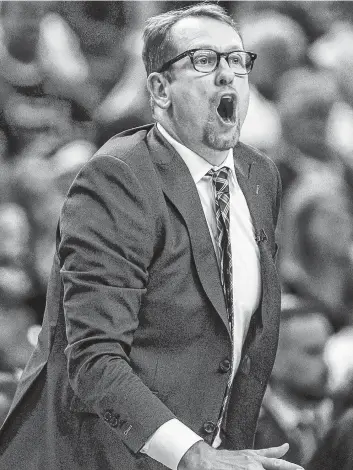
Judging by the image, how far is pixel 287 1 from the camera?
5.08ft

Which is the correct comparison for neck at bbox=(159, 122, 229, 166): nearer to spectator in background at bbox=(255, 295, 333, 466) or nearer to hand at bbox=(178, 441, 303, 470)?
hand at bbox=(178, 441, 303, 470)

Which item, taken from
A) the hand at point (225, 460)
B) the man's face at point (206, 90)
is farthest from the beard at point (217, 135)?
the hand at point (225, 460)

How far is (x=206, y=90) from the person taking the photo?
1031 mm

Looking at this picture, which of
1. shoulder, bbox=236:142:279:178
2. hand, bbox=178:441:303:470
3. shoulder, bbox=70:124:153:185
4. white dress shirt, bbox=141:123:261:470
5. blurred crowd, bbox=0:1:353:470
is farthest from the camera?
blurred crowd, bbox=0:1:353:470

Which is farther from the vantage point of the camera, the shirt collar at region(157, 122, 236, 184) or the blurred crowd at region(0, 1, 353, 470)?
the blurred crowd at region(0, 1, 353, 470)

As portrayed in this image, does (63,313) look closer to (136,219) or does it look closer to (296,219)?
(136,219)

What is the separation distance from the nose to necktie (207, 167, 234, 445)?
111 mm

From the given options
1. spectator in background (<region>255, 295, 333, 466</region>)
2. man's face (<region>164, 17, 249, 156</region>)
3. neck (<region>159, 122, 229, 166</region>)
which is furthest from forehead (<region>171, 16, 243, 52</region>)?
spectator in background (<region>255, 295, 333, 466</region>)

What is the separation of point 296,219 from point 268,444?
419 millimetres

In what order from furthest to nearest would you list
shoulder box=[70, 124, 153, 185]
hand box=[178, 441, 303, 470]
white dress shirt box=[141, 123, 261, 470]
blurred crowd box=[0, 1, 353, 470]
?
blurred crowd box=[0, 1, 353, 470], white dress shirt box=[141, 123, 261, 470], shoulder box=[70, 124, 153, 185], hand box=[178, 441, 303, 470]

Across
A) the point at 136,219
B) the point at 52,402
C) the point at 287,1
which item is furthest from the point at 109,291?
the point at 287,1

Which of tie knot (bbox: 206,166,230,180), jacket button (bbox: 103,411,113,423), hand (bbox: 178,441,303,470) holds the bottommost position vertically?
hand (bbox: 178,441,303,470)

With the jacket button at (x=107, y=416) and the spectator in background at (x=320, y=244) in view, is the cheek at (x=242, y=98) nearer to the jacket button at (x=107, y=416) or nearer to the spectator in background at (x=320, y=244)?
the jacket button at (x=107, y=416)

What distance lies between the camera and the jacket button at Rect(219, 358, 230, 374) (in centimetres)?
99
